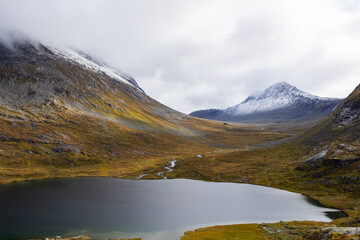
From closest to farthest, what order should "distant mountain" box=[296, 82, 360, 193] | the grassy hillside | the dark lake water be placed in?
the grassy hillside → the dark lake water → "distant mountain" box=[296, 82, 360, 193]

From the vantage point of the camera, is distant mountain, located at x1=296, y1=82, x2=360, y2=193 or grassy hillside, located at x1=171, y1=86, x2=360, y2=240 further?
distant mountain, located at x1=296, y1=82, x2=360, y2=193

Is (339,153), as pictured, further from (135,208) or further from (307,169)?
(135,208)

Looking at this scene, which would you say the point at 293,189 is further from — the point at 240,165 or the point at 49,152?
the point at 49,152

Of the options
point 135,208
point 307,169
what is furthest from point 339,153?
point 135,208

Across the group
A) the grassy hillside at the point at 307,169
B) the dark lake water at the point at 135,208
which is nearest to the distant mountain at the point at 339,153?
the grassy hillside at the point at 307,169

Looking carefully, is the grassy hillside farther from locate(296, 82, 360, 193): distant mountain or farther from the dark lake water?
the dark lake water

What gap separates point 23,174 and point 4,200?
175ft

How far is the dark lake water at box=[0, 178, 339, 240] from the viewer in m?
54.5

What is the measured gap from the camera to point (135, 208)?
72688 millimetres

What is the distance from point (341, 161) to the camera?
104688mm

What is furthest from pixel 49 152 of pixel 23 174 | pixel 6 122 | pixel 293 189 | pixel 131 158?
pixel 293 189

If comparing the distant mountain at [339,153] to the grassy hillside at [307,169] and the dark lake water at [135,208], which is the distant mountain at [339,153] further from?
the dark lake water at [135,208]

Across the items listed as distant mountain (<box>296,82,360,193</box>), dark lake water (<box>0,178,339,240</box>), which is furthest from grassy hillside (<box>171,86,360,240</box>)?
dark lake water (<box>0,178,339,240</box>)

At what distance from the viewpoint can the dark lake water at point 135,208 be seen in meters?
54.5
